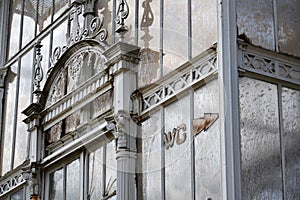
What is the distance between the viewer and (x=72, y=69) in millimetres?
16484

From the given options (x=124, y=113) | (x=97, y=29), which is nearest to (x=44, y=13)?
(x=97, y=29)

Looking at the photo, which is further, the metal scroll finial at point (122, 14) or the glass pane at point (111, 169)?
the metal scroll finial at point (122, 14)

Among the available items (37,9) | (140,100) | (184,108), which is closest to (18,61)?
(37,9)

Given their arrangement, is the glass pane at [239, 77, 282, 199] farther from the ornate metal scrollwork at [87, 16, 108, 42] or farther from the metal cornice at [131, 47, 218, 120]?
the ornate metal scrollwork at [87, 16, 108, 42]

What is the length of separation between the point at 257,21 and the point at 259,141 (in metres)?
1.84

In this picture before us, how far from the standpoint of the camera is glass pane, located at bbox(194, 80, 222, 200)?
12.4 metres

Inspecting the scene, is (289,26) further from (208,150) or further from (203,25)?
(208,150)

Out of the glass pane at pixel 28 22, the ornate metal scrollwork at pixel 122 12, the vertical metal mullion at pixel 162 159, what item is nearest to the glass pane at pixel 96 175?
the vertical metal mullion at pixel 162 159

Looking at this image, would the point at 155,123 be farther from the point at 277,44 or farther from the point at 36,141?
the point at 36,141

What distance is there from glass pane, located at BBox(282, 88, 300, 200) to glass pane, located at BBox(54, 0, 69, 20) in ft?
20.3

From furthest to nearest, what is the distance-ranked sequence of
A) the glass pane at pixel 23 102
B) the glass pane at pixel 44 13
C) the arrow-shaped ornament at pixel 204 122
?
the glass pane at pixel 44 13 → the glass pane at pixel 23 102 → the arrow-shaped ornament at pixel 204 122

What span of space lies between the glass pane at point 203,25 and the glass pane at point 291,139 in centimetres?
131

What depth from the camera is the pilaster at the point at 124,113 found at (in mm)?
14047

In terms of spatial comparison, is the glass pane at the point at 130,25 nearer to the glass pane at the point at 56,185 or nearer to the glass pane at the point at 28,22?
the glass pane at the point at 56,185
